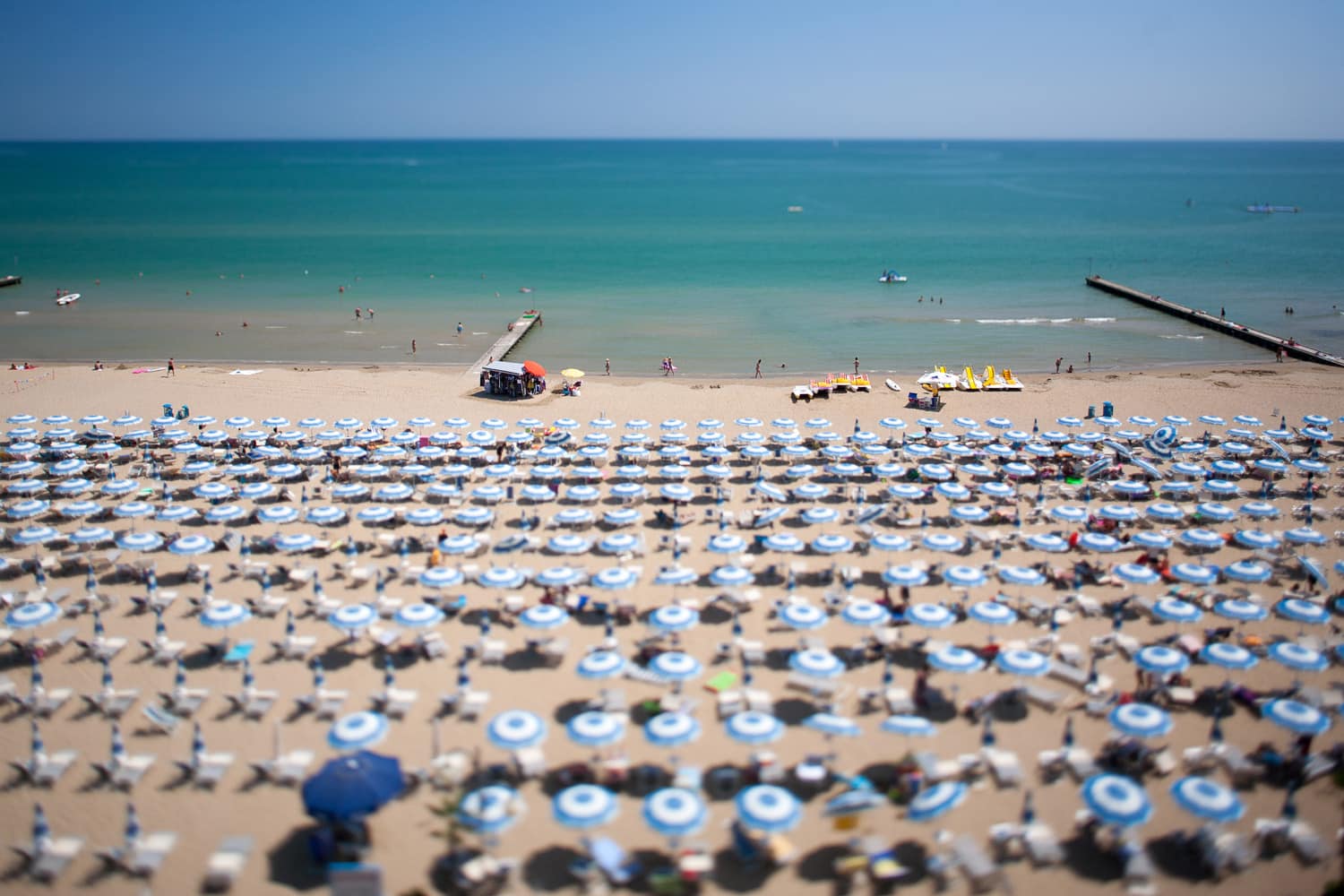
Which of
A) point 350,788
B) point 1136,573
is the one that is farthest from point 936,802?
point 1136,573

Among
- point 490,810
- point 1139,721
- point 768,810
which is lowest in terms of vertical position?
point 490,810

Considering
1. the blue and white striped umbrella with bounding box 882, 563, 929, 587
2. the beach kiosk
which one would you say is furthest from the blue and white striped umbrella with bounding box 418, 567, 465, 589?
the beach kiosk

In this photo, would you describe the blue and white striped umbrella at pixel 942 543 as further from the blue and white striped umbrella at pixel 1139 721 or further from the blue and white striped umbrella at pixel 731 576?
the blue and white striped umbrella at pixel 1139 721

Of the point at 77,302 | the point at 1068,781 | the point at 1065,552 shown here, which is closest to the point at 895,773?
the point at 1068,781

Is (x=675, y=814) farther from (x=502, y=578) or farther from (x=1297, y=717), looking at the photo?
(x=1297, y=717)

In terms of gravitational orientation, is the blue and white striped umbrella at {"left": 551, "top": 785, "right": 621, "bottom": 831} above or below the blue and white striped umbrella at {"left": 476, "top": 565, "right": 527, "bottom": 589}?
below

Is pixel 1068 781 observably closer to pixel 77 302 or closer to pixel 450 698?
pixel 450 698

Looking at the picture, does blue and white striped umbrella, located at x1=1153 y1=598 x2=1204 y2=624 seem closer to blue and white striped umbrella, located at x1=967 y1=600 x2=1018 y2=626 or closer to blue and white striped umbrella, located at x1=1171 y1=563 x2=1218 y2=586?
blue and white striped umbrella, located at x1=1171 y1=563 x2=1218 y2=586

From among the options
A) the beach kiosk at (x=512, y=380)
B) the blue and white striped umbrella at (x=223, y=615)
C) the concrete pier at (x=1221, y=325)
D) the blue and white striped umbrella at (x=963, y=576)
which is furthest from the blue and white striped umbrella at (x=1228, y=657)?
the concrete pier at (x=1221, y=325)
